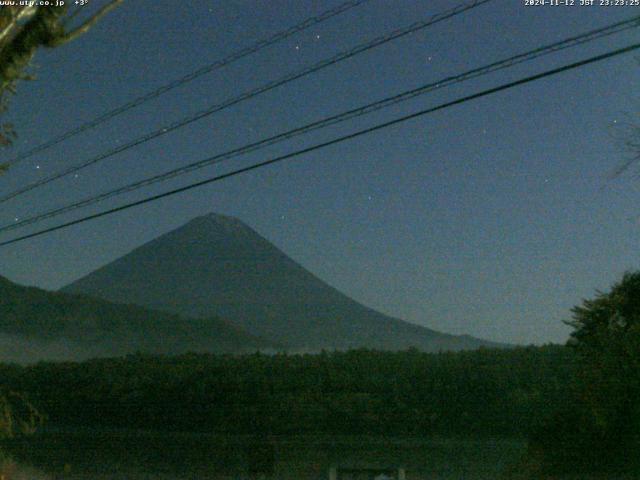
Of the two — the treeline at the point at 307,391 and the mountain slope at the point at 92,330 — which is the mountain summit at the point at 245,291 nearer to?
the mountain slope at the point at 92,330

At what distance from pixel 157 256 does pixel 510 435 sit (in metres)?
141

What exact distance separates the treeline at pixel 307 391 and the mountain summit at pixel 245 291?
5362 cm

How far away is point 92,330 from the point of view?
5731 centimetres

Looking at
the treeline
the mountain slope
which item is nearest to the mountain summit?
the mountain slope

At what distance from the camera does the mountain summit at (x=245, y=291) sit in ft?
330

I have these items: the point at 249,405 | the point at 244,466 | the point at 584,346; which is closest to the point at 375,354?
the point at 249,405

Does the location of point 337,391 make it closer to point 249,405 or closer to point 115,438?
point 249,405

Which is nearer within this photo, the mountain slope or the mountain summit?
the mountain slope

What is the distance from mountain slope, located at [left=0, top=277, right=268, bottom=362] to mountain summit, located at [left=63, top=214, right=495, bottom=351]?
68.0 ft

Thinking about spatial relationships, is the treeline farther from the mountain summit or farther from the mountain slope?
the mountain summit

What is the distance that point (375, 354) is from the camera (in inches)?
1126

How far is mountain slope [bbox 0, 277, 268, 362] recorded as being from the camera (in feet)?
174

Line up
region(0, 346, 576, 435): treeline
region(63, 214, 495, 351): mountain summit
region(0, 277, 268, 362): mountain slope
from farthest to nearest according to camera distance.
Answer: region(63, 214, 495, 351): mountain summit
region(0, 277, 268, 362): mountain slope
region(0, 346, 576, 435): treeline

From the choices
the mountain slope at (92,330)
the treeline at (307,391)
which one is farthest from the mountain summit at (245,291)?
the treeline at (307,391)
